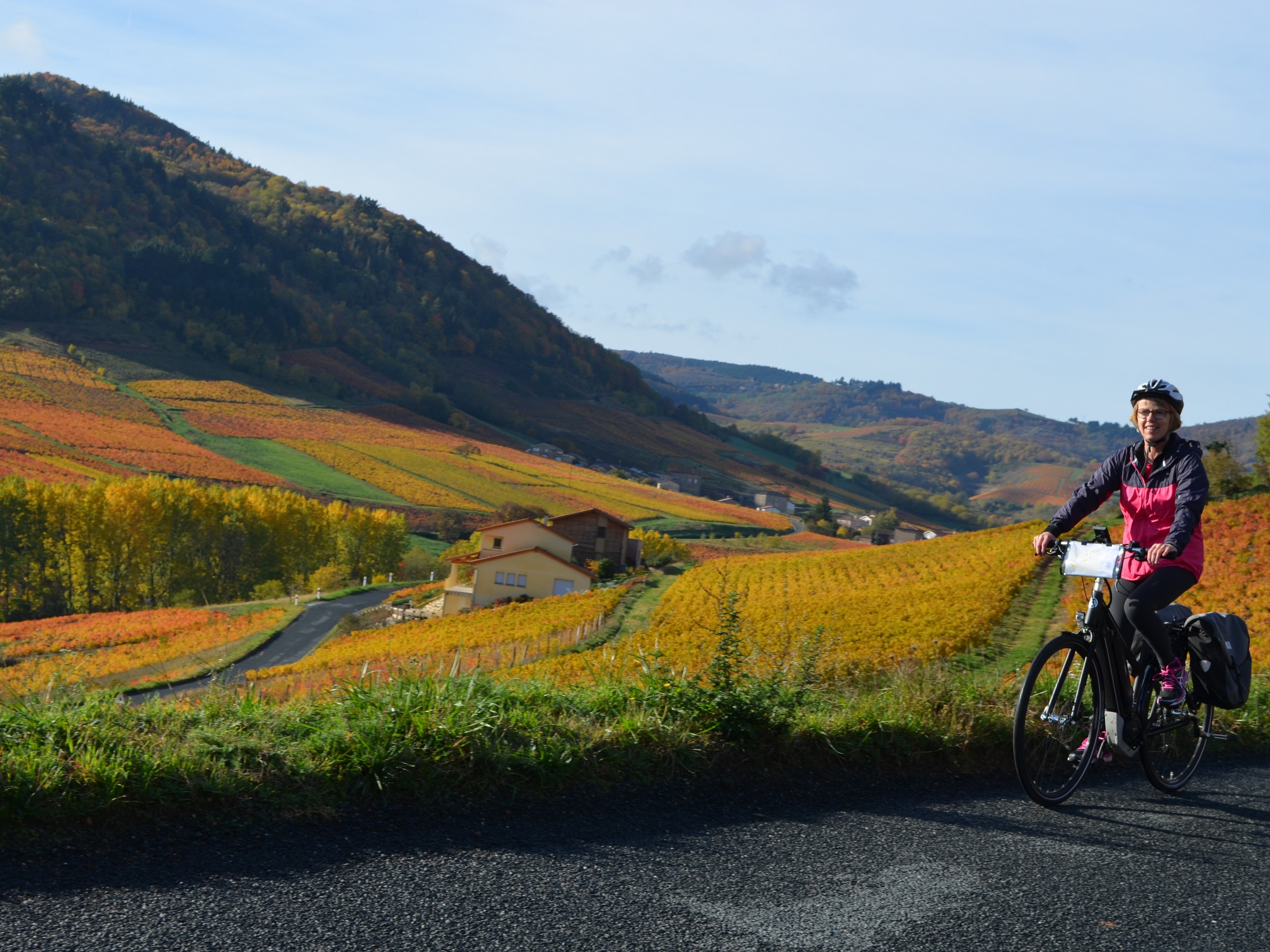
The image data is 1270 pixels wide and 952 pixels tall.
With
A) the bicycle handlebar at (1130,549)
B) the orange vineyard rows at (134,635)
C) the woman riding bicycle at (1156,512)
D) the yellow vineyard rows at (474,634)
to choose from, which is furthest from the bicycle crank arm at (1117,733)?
the orange vineyard rows at (134,635)

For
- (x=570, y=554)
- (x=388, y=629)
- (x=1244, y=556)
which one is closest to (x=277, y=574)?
(x=570, y=554)

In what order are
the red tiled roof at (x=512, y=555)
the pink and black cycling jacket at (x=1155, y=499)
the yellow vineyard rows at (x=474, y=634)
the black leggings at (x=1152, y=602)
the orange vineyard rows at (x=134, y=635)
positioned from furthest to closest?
the red tiled roof at (x=512, y=555) → the orange vineyard rows at (x=134, y=635) → the yellow vineyard rows at (x=474, y=634) → the black leggings at (x=1152, y=602) → the pink and black cycling jacket at (x=1155, y=499)

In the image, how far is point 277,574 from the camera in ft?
288

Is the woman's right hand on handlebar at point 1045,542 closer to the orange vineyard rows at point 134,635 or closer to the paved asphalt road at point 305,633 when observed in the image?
the orange vineyard rows at point 134,635

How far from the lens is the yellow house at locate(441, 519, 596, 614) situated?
6122cm

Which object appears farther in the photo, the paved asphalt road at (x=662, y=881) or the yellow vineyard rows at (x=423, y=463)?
the yellow vineyard rows at (x=423, y=463)

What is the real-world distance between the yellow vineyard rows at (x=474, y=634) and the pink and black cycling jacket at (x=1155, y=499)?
23525 mm

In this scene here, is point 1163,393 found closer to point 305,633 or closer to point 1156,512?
point 1156,512

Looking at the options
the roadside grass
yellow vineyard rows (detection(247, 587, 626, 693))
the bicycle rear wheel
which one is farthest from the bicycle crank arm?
yellow vineyard rows (detection(247, 587, 626, 693))

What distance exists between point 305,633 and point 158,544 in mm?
36195

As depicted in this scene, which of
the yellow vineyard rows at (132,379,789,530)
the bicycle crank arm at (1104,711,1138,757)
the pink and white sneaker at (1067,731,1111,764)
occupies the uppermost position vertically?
the bicycle crank arm at (1104,711,1138,757)

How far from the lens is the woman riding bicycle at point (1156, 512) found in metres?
5.26

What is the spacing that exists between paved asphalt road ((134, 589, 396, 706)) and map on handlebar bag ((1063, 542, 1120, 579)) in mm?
30762

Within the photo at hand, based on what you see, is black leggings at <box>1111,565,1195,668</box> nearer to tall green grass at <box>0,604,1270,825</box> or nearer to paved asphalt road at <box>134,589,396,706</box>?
tall green grass at <box>0,604,1270,825</box>
